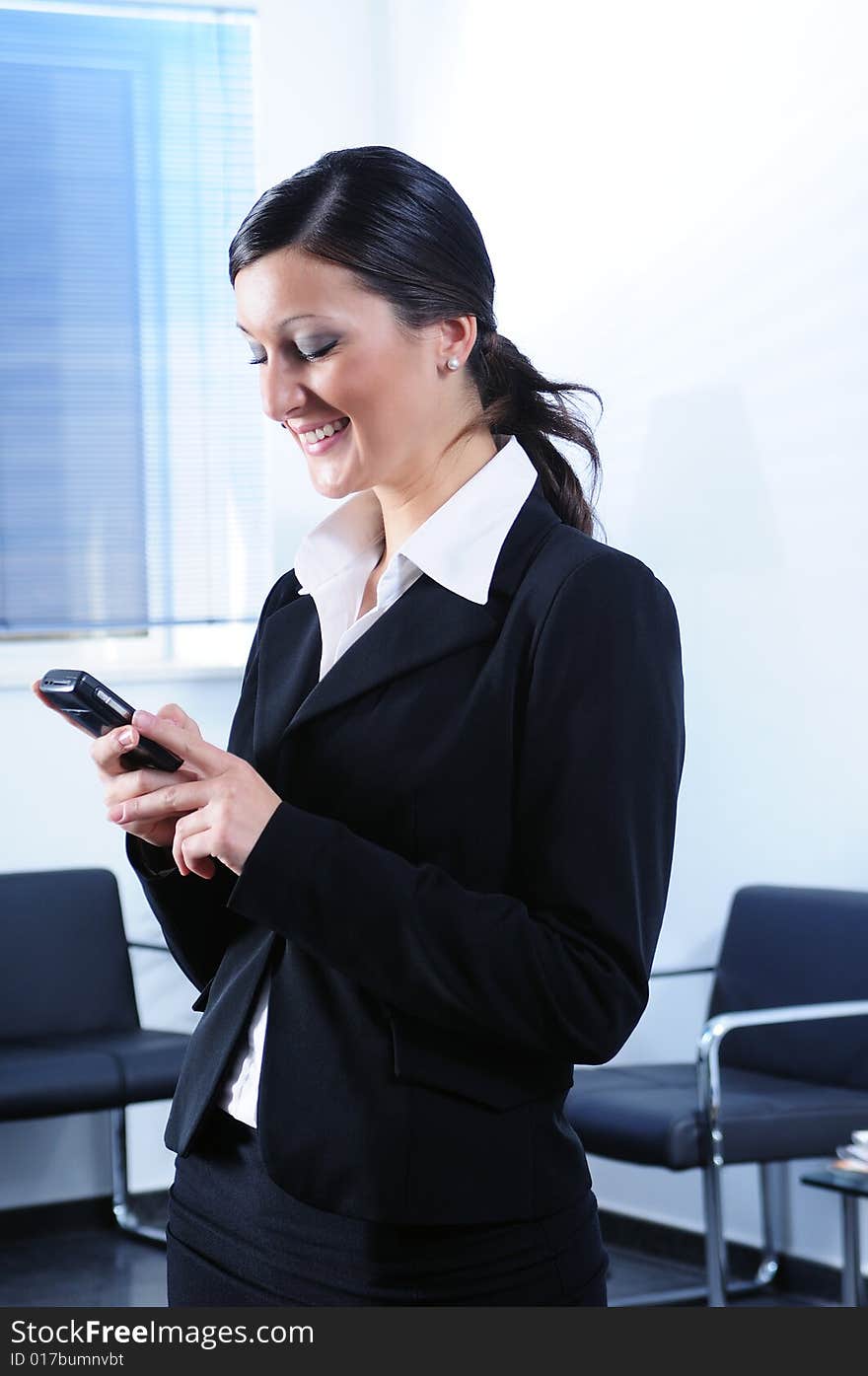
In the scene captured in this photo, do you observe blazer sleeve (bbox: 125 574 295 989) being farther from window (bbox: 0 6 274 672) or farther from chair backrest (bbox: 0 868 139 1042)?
window (bbox: 0 6 274 672)

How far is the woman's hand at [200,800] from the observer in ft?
3.53

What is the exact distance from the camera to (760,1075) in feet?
11.5

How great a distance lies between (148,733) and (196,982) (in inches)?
12.9

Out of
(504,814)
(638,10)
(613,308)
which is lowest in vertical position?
(504,814)

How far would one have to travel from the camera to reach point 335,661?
1253 mm

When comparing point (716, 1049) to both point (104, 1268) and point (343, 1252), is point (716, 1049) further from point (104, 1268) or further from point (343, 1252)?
point (343, 1252)

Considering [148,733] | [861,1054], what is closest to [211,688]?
[861,1054]

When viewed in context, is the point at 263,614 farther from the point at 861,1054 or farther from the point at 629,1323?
the point at 861,1054

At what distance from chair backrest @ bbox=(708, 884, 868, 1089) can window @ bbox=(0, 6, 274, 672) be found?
5.66ft

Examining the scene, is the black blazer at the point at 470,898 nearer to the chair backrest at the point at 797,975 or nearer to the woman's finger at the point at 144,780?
the woman's finger at the point at 144,780

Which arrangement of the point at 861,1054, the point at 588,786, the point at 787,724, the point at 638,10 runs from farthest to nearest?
the point at 638,10 < the point at 787,724 < the point at 861,1054 < the point at 588,786

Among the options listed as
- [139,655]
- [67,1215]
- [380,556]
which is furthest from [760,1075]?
[380,556]

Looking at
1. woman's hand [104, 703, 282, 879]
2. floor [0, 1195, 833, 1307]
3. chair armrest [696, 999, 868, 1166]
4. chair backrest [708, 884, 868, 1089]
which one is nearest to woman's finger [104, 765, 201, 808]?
woman's hand [104, 703, 282, 879]

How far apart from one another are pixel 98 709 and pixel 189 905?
0.21m
